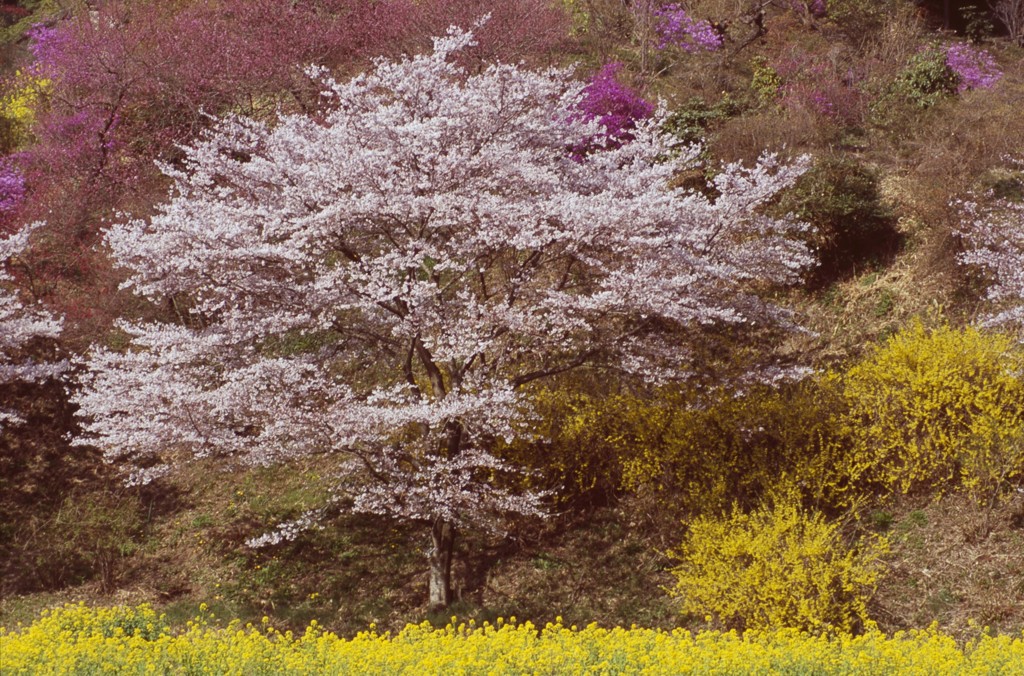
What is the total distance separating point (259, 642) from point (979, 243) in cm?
1088

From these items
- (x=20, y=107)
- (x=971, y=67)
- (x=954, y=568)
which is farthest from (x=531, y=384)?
(x=20, y=107)

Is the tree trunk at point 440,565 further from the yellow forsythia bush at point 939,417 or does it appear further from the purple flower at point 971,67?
the purple flower at point 971,67

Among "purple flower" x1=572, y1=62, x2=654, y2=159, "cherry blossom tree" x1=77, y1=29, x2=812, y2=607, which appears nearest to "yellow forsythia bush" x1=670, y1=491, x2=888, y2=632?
"cherry blossom tree" x1=77, y1=29, x2=812, y2=607

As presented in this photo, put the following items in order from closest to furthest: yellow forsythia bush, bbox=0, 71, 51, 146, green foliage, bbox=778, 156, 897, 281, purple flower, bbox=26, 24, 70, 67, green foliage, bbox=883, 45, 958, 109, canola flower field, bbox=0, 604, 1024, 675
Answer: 1. canola flower field, bbox=0, 604, 1024, 675
2. green foliage, bbox=778, 156, 897, 281
3. green foliage, bbox=883, 45, 958, 109
4. yellow forsythia bush, bbox=0, 71, 51, 146
5. purple flower, bbox=26, 24, 70, 67

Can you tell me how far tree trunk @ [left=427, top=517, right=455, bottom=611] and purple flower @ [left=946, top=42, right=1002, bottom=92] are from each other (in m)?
14.2

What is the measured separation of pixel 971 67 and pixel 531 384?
13927mm

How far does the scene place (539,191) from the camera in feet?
35.0

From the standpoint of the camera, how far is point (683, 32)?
76.7 ft

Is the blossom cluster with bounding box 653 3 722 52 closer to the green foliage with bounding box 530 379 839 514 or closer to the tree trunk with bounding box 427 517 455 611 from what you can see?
the green foliage with bounding box 530 379 839 514

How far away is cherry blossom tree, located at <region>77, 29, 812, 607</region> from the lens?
32.7 ft

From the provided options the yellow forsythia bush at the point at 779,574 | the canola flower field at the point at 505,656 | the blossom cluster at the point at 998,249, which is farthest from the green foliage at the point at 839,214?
the canola flower field at the point at 505,656

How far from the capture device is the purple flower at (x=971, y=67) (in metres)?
20.1

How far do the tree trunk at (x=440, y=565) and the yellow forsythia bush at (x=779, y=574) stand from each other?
8.67 feet

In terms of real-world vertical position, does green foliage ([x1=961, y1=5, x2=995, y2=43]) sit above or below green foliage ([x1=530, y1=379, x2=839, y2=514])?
above
